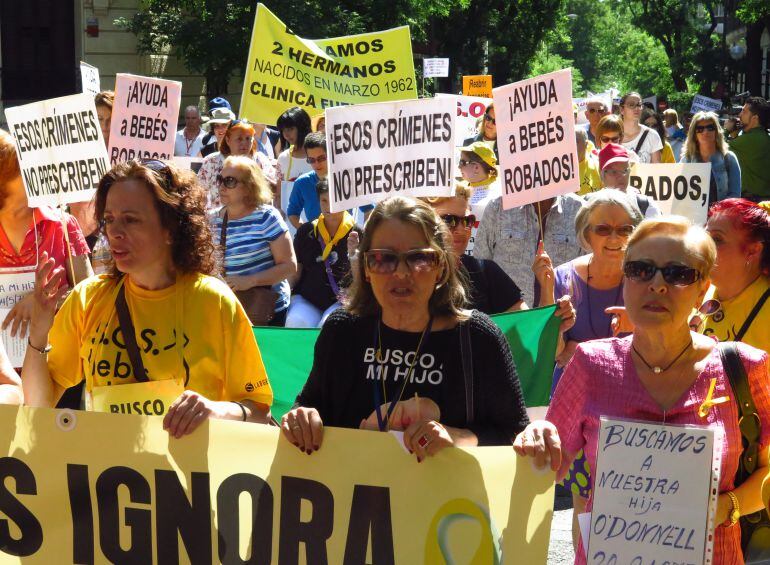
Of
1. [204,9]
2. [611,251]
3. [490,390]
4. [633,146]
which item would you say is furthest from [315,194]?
[204,9]

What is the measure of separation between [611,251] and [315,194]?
4395mm

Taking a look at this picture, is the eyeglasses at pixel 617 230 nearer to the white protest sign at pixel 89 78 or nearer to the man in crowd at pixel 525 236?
the man in crowd at pixel 525 236

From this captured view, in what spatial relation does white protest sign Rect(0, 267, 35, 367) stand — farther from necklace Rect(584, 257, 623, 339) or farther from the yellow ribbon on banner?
the yellow ribbon on banner

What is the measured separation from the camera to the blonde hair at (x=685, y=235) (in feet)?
10.8

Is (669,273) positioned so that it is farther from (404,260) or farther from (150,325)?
(150,325)

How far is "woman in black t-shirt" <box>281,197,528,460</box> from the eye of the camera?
11.2 ft

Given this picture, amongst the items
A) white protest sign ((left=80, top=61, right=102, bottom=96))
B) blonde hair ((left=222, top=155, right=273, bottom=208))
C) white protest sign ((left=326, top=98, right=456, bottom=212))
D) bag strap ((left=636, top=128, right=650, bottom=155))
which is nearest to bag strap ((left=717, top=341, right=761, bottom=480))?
white protest sign ((left=326, top=98, right=456, bottom=212))

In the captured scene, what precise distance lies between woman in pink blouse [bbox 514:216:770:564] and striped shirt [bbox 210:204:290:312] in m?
4.30

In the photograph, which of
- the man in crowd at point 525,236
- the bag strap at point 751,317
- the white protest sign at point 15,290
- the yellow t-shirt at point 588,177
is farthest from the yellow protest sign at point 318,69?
the bag strap at point 751,317

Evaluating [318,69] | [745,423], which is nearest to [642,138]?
[318,69]

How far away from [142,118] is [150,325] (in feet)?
18.8

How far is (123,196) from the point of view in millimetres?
3688

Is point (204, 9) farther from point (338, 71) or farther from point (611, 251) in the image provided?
point (611, 251)

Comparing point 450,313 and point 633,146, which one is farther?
point 633,146
